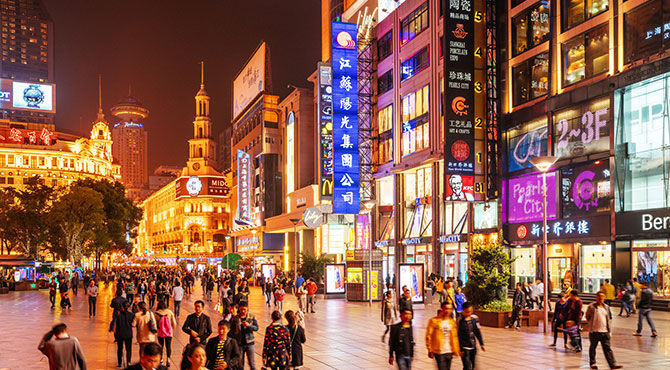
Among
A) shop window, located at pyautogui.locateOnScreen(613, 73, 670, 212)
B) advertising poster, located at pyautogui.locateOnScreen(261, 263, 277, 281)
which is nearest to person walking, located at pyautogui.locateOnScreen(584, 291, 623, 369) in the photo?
shop window, located at pyautogui.locateOnScreen(613, 73, 670, 212)

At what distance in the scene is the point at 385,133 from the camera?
54.4 metres

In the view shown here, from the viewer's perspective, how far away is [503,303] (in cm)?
2394

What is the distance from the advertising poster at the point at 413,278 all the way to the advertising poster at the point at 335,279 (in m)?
8.11

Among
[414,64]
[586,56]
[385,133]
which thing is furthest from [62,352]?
[385,133]

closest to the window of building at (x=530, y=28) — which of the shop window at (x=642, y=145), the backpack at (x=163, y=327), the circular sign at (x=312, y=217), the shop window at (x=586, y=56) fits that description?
the shop window at (x=586, y=56)

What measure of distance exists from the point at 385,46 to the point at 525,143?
20061mm

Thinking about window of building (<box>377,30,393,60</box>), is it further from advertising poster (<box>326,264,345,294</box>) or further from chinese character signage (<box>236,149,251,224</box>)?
chinese character signage (<box>236,149,251,224</box>)

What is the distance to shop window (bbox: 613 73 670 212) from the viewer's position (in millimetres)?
29719

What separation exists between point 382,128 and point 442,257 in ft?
46.3

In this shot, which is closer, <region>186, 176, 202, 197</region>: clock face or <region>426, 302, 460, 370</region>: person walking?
<region>426, 302, 460, 370</region>: person walking

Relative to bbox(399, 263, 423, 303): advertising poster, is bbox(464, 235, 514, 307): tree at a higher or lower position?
higher

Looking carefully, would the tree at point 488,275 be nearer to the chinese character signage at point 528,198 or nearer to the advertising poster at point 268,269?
the chinese character signage at point 528,198

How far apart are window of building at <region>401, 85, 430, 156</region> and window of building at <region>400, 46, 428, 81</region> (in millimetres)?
1576

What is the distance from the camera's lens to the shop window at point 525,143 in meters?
37.7
